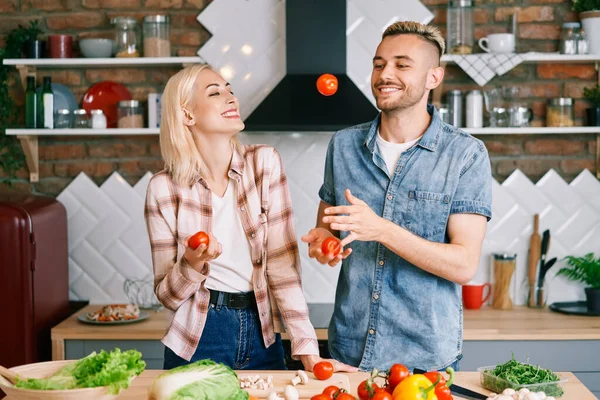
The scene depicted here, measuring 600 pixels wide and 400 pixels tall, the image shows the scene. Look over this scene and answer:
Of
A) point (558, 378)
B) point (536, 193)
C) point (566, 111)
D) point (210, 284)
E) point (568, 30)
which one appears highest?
point (568, 30)

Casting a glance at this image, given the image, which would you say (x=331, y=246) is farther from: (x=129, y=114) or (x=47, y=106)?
(x=47, y=106)

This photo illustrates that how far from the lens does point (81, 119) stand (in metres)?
3.75

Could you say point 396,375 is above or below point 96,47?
below

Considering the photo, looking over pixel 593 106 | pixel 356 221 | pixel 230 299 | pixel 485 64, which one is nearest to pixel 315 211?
pixel 485 64

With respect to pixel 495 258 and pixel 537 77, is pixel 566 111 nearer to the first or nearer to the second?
pixel 537 77

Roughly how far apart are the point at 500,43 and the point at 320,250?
2.06m

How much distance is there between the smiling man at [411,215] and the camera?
213 centimetres

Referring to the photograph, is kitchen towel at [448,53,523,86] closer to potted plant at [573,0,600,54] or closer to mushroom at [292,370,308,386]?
potted plant at [573,0,600,54]

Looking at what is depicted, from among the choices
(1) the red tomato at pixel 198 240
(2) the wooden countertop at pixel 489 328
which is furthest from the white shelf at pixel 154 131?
(1) the red tomato at pixel 198 240

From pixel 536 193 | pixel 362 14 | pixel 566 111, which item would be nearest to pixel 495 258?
pixel 536 193

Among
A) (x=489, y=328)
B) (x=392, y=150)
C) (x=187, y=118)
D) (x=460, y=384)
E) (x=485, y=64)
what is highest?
(x=485, y=64)

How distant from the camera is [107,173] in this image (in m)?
3.93

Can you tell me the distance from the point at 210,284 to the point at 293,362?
128cm

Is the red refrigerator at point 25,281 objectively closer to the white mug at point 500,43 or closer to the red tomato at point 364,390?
the red tomato at point 364,390
